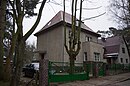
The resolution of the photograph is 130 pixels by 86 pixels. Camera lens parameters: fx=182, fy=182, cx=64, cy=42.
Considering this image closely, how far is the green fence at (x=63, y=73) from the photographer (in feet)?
44.6

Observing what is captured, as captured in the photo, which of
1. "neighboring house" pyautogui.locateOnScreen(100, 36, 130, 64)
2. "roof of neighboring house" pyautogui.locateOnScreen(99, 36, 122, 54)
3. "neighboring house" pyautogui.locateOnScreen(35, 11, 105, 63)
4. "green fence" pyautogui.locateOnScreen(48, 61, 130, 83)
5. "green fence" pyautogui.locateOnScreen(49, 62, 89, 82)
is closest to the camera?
"green fence" pyautogui.locateOnScreen(49, 62, 89, 82)

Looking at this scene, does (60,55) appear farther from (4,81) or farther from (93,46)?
(4,81)

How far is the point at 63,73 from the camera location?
49.7ft

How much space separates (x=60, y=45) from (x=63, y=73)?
11.4m

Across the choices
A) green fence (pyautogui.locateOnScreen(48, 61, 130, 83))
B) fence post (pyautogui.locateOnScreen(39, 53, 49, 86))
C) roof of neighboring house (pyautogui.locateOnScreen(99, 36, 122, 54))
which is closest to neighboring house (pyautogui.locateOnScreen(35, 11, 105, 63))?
green fence (pyautogui.locateOnScreen(48, 61, 130, 83))

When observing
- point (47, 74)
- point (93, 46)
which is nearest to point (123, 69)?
point (93, 46)

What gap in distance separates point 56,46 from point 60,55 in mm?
1772

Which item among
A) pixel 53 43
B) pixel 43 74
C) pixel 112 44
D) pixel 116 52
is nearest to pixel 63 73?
pixel 43 74

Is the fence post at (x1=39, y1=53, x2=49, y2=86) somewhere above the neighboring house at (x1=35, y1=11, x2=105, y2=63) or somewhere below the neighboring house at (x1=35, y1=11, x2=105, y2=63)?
below

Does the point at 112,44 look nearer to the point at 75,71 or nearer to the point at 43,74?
the point at 75,71

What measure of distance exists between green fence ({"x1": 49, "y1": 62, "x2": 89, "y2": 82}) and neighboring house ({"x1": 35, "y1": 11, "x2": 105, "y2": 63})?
813 centimetres

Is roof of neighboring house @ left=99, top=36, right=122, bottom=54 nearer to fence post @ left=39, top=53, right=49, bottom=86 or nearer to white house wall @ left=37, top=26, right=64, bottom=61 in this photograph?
white house wall @ left=37, top=26, right=64, bottom=61

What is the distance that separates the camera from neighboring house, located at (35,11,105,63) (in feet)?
86.3

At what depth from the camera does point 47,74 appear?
12.8 m
